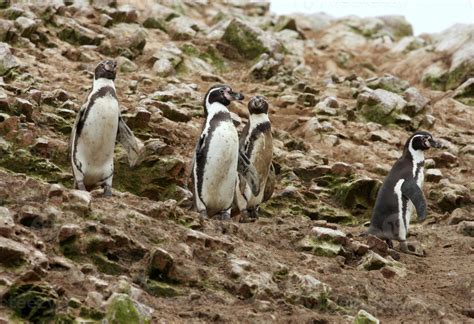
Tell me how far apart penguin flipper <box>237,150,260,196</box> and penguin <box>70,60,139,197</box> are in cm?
147

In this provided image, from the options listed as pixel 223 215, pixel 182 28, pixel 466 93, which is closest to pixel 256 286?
pixel 223 215

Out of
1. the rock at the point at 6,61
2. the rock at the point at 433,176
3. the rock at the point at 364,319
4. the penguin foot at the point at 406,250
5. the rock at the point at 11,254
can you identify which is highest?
the rock at the point at 6,61

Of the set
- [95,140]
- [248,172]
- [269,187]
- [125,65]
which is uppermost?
[125,65]

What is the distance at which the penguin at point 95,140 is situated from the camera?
9211mm

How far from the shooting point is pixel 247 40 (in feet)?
62.0

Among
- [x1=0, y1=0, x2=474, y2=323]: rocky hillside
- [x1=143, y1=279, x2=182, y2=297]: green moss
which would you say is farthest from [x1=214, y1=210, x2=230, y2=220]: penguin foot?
[x1=143, y1=279, x2=182, y2=297]: green moss

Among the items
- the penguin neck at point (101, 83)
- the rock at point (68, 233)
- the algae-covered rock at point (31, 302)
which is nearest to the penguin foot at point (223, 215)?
the penguin neck at point (101, 83)

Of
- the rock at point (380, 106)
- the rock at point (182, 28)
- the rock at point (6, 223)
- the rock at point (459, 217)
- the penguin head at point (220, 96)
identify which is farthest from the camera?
the rock at point (182, 28)

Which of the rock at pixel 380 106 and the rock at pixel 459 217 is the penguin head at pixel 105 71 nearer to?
the rock at pixel 459 217

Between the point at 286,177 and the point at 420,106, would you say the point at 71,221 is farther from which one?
the point at 420,106

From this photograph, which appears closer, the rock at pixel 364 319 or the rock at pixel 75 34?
the rock at pixel 364 319

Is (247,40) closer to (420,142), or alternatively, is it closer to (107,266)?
(420,142)

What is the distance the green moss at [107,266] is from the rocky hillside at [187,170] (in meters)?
0.02

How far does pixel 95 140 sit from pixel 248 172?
1805 millimetres
